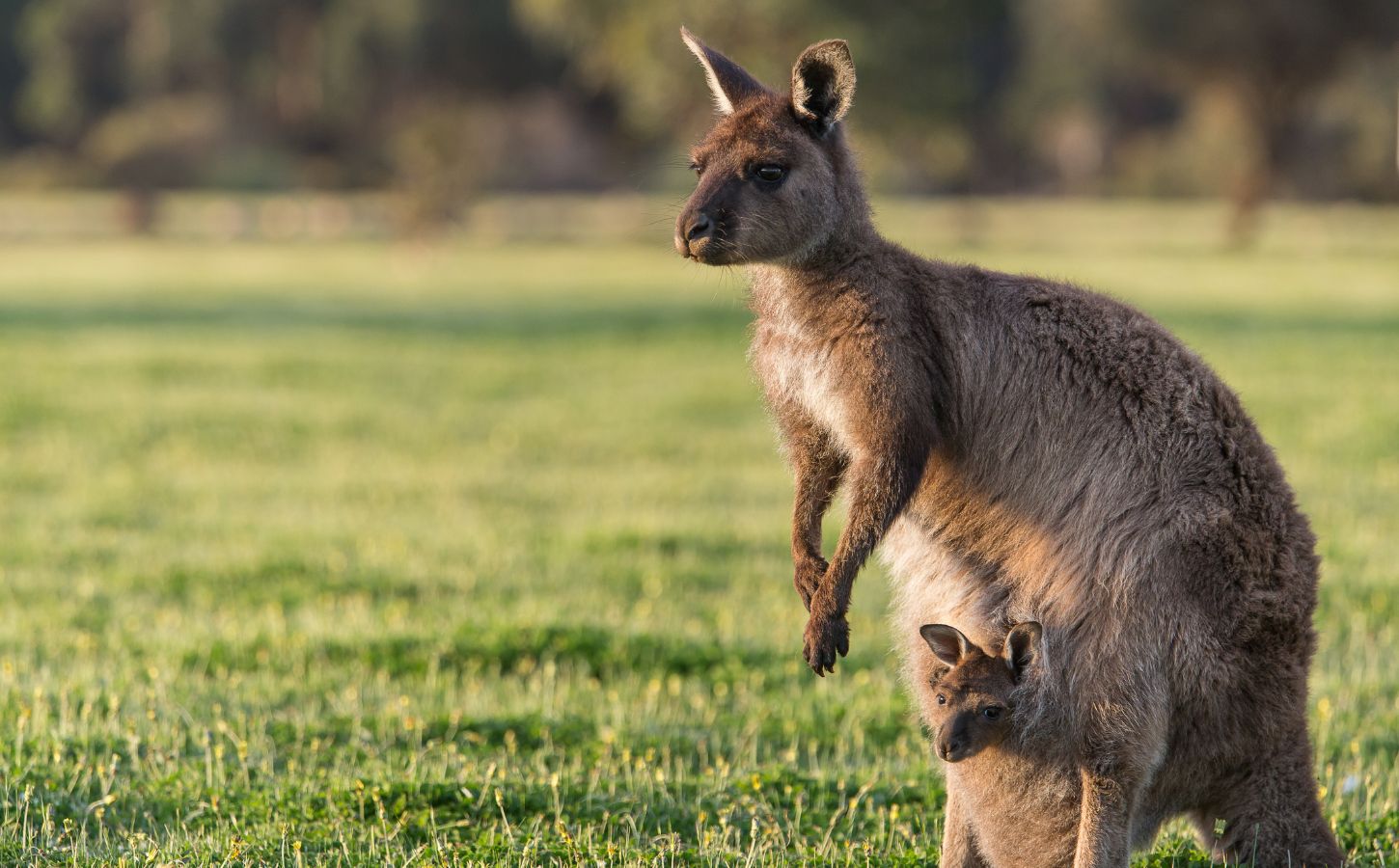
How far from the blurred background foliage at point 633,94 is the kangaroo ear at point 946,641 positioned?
27277 millimetres

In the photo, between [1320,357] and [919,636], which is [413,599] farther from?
[1320,357]

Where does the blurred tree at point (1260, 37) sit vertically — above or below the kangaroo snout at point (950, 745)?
above

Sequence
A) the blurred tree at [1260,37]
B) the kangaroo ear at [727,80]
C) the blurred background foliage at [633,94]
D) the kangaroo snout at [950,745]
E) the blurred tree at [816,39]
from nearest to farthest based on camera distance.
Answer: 1. the kangaroo snout at [950,745]
2. the kangaroo ear at [727,80]
3. the blurred tree at [816,39]
4. the blurred background foliage at [633,94]
5. the blurred tree at [1260,37]

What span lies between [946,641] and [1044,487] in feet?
1.64

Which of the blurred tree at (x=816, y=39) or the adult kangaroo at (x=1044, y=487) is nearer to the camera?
the adult kangaroo at (x=1044, y=487)

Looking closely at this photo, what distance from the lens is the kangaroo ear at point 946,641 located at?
442 cm

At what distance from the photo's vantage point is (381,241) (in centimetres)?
5266

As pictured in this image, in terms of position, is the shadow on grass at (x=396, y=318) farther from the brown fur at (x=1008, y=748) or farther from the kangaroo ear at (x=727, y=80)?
the brown fur at (x=1008, y=748)

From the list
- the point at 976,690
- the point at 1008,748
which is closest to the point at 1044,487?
the point at 976,690

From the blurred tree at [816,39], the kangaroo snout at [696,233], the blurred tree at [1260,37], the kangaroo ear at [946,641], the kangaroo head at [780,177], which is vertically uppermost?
the blurred tree at [1260,37]

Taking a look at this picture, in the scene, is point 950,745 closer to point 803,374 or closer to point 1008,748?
point 1008,748

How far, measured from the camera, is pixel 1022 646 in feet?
14.3

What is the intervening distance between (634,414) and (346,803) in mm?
12090

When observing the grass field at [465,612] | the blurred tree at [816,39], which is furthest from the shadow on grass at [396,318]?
the blurred tree at [816,39]
